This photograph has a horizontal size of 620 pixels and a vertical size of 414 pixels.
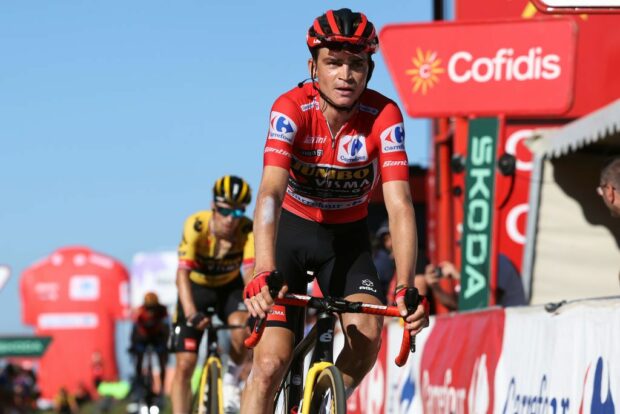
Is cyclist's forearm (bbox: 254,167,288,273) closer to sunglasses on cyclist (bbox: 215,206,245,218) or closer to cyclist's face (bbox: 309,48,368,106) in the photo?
cyclist's face (bbox: 309,48,368,106)

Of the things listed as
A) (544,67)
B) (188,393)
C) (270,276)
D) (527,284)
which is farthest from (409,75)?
(270,276)

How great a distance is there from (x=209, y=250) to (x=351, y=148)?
4454 mm

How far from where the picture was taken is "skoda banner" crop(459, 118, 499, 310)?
528 inches

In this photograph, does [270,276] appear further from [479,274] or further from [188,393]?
[479,274]

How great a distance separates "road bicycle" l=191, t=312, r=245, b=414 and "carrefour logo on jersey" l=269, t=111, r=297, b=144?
425cm

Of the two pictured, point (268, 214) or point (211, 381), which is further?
point (211, 381)

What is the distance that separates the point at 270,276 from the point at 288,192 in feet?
4.16

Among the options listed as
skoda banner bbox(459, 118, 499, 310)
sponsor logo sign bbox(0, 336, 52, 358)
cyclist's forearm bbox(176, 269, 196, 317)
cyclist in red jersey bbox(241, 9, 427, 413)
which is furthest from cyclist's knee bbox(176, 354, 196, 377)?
sponsor logo sign bbox(0, 336, 52, 358)

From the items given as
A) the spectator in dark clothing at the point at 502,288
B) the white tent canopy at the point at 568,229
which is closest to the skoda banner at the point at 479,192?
the spectator in dark clothing at the point at 502,288

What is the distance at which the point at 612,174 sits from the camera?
8086mm

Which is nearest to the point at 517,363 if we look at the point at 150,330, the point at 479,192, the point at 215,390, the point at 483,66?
the point at 215,390

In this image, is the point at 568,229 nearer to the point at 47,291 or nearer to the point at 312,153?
the point at 312,153

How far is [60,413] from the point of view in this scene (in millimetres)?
37281

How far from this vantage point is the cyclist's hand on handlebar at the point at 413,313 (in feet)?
18.5
